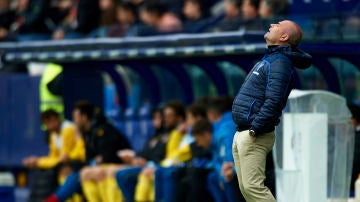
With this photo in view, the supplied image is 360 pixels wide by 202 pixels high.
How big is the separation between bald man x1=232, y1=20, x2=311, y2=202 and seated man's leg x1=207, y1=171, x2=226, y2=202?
11.7 feet

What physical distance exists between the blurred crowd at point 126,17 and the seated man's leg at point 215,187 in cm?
158

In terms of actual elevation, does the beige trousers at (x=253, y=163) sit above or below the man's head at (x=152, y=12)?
above

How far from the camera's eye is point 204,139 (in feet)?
46.1

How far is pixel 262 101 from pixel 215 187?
3964mm

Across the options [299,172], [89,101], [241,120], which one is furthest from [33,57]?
[241,120]

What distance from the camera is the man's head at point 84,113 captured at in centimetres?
1659

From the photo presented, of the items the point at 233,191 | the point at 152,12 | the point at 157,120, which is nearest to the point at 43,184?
the point at 157,120

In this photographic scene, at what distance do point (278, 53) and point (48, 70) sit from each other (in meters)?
9.10

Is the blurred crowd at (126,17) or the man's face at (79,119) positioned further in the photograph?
the man's face at (79,119)

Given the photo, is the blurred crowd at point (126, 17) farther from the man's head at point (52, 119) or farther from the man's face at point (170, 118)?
the man's head at point (52, 119)

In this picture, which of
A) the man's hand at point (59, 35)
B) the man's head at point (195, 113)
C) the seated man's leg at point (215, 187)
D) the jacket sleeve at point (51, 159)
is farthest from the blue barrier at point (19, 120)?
the seated man's leg at point (215, 187)

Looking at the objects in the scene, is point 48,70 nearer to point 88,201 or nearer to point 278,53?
point 88,201

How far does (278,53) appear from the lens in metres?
10.3

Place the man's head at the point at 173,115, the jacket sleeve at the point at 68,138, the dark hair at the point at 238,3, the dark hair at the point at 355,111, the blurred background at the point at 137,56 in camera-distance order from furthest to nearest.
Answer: the jacket sleeve at the point at 68,138, the dark hair at the point at 238,3, the man's head at the point at 173,115, the blurred background at the point at 137,56, the dark hair at the point at 355,111
